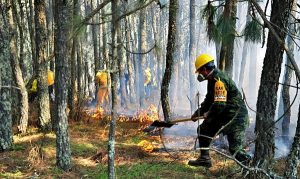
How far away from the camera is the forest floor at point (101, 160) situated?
5484 mm

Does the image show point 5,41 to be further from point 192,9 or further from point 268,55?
point 192,9

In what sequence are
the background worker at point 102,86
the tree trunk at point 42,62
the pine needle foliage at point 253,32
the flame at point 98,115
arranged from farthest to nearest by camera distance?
the background worker at point 102,86 < the flame at point 98,115 < the tree trunk at point 42,62 < the pine needle foliage at point 253,32

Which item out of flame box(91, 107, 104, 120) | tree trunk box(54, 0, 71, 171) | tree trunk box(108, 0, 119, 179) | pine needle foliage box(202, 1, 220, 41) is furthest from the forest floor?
pine needle foliage box(202, 1, 220, 41)

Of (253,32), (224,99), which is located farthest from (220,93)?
(253,32)

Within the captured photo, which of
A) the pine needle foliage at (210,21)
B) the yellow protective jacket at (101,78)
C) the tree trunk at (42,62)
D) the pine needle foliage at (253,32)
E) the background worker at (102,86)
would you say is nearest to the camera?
the pine needle foliage at (210,21)

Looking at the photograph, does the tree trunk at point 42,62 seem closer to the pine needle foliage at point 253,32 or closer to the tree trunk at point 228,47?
the tree trunk at point 228,47

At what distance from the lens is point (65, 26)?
5211 mm

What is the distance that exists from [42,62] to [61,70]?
292 centimetres

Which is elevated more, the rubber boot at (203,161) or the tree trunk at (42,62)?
the tree trunk at (42,62)

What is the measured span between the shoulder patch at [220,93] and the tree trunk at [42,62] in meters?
4.38

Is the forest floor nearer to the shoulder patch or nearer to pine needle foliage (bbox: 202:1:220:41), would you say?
the shoulder patch

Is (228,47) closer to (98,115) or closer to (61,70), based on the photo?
(61,70)

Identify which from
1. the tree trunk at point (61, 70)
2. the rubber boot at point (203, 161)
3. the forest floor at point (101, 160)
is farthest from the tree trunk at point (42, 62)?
the rubber boot at point (203, 161)

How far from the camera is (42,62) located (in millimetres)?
7965
